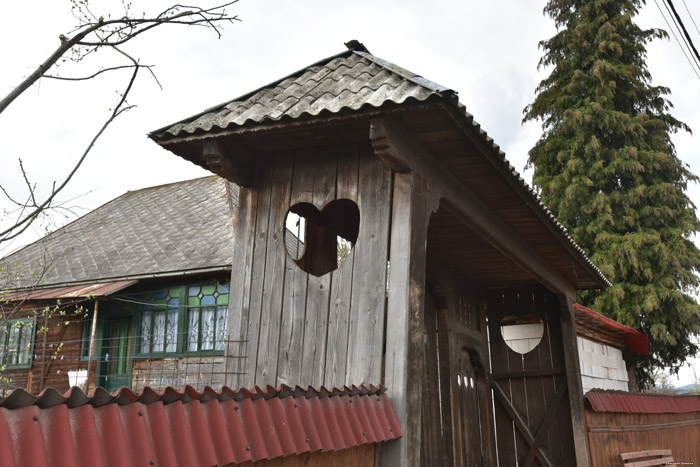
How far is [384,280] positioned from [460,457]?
4.39 meters

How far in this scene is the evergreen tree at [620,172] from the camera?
17109mm

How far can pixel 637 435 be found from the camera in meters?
9.02

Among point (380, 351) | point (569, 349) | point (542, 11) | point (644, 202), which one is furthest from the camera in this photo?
point (542, 11)

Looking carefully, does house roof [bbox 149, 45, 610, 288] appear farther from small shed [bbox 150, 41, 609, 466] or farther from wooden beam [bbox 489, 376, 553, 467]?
wooden beam [bbox 489, 376, 553, 467]

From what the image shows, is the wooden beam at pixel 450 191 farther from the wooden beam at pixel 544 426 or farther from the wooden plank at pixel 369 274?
the wooden beam at pixel 544 426

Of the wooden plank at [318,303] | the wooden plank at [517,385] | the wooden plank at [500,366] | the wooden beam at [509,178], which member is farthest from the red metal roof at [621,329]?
the wooden plank at [318,303]

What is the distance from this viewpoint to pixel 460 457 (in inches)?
308

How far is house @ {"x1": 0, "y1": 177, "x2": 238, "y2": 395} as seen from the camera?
1379 cm

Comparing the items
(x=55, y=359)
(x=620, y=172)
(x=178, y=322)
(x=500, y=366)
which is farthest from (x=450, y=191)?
(x=620, y=172)

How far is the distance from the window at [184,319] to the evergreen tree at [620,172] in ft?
34.0

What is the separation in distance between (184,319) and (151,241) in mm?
3178

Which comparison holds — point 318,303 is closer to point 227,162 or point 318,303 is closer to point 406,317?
point 406,317

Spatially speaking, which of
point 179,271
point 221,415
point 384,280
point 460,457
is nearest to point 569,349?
point 460,457

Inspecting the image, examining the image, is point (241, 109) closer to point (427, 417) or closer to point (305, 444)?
point (305, 444)
